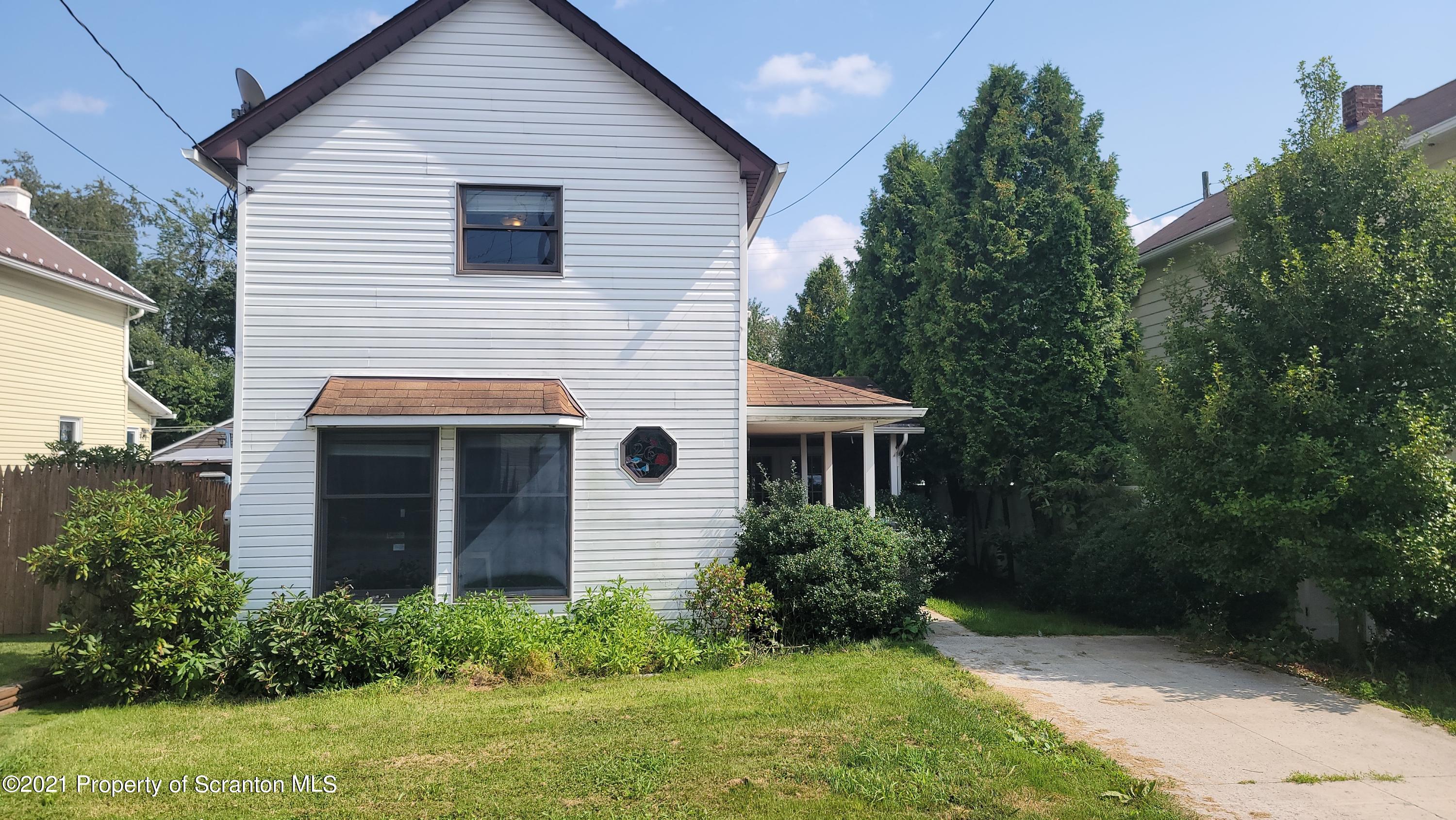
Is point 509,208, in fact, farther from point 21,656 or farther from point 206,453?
point 206,453

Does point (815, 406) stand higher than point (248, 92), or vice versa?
point (248, 92)

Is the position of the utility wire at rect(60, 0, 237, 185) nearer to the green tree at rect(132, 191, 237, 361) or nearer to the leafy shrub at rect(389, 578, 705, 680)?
the leafy shrub at rect(389, 578, 705, 680)

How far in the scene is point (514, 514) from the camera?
363 inches

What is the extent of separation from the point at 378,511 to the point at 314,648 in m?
1.68

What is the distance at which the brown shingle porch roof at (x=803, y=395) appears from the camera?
35.3 ft

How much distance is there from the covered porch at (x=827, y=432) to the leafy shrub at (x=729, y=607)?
65.5 inches

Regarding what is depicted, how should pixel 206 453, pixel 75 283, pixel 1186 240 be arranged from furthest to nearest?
pixel 75 283, pixel 206 453, pixel 1186 240

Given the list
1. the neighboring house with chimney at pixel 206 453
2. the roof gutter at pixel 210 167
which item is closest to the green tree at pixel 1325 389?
the roof gutter at pixel 210 167

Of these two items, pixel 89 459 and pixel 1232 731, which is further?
pixel 89 459

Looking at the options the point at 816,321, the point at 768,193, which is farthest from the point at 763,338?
the point at 768,193

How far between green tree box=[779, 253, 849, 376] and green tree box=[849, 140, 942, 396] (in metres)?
5.25

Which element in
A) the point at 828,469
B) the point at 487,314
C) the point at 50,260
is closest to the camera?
the point at 487,314

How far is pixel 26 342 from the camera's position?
1595cm

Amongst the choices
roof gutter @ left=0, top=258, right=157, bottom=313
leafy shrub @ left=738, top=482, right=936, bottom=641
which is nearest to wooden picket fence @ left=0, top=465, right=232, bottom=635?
leafy shrub @ left=738, top=482, right=936, bottom=641
